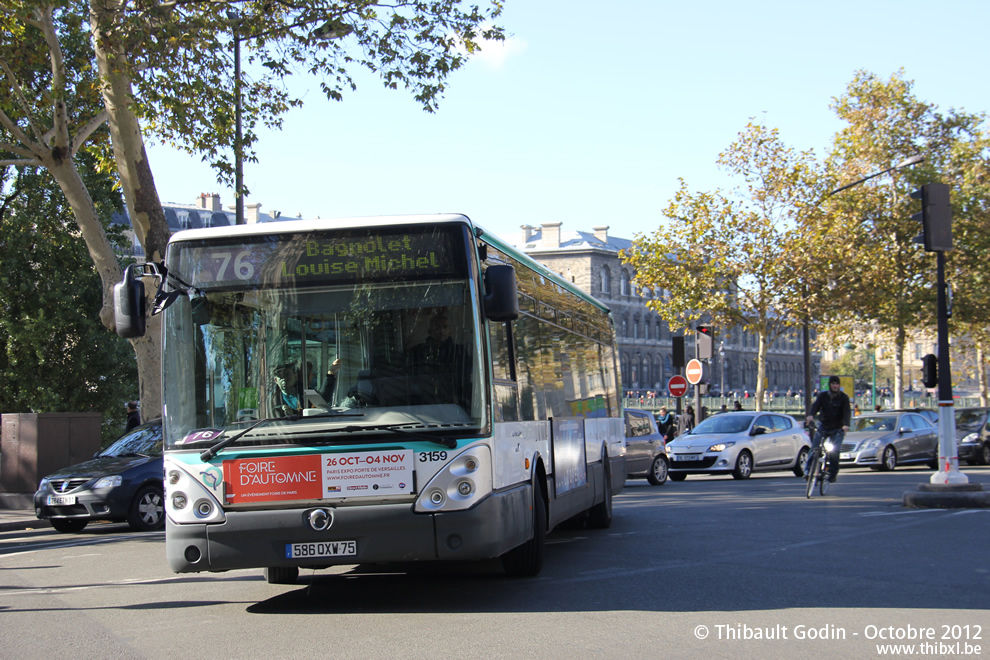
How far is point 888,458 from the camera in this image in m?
26.6

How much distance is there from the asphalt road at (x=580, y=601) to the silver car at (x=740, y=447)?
32.5 feet

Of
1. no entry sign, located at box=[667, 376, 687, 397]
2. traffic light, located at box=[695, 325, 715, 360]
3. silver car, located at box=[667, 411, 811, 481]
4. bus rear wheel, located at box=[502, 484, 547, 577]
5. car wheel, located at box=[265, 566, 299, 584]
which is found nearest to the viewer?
bus rear wheel, located at box=[502, 484, 547, 577]

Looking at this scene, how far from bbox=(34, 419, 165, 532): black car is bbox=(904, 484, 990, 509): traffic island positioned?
34.9ft

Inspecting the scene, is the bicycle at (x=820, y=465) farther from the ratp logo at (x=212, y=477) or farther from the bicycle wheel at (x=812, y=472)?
the ratp logo at (x=212, y=477)

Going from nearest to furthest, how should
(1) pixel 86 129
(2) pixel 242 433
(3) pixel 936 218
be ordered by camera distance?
1. (2) pixel 242 433
2. (3) pixel 936 218
3. (1) pixel 86 129

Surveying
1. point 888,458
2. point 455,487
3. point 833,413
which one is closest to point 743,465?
point 888,458

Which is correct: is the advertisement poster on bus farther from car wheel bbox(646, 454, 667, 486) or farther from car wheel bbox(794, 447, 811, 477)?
car wheel bbox(794, 447, 811, 477)

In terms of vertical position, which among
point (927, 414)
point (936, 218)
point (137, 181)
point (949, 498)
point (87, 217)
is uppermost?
point (137, 181)

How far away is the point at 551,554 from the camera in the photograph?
11.0 m

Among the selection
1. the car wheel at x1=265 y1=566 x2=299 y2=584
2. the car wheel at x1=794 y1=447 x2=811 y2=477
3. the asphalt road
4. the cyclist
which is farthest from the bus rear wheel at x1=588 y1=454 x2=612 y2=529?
the car wheel at x1=794 y1=447 x2=811 y2=477

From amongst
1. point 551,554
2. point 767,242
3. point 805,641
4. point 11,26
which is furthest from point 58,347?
point 805,641

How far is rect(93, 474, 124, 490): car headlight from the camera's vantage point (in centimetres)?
1566

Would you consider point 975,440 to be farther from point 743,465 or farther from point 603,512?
point 603,512

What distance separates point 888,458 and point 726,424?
5083 mm
